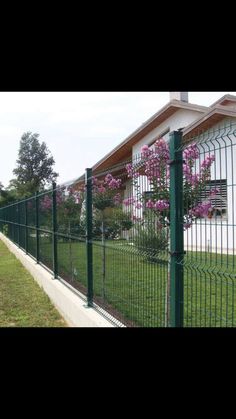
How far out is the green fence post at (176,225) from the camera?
3.39m

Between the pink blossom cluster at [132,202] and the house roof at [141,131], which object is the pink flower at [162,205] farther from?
the house roof at [141,131]

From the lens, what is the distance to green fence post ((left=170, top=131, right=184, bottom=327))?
3.39 m

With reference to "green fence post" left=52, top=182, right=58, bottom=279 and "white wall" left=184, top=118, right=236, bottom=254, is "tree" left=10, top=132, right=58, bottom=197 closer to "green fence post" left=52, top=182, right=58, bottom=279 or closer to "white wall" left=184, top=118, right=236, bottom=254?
"green fence post" left=52, top=182, right=58, bottom=279

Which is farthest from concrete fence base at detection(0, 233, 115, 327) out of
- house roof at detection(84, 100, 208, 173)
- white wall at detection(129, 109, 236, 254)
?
house roof at detection(84, 100, 208, 173)

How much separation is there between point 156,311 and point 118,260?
904mm

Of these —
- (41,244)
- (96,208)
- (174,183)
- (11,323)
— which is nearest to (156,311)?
(174,183)

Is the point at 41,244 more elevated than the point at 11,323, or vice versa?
the point at 41,244

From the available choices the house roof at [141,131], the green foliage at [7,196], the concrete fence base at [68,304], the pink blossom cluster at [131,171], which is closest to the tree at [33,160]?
the green foliage at [7,196]

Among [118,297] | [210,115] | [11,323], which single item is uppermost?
[210,115]

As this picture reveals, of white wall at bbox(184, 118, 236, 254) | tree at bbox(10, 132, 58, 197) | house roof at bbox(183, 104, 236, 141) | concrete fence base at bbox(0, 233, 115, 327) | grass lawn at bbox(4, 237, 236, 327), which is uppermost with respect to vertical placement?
tree at bbox(10, 132, 58, 197)

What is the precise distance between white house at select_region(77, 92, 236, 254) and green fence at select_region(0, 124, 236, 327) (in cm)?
1

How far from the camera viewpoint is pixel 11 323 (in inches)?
244

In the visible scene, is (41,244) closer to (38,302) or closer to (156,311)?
(38,302)

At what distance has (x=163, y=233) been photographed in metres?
3.87
